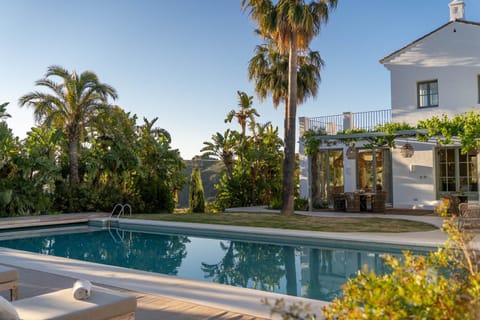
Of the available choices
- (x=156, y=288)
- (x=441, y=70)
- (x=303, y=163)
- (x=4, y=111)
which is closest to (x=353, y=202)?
(x=303, y=163)

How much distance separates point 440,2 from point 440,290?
20.9m

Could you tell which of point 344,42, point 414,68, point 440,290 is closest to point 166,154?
point 344,42

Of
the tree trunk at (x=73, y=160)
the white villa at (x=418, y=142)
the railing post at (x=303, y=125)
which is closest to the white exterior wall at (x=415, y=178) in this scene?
the white villa at (x=418, y=142)

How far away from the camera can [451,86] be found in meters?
17.1

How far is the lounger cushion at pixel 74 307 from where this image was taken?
3639 millimetres

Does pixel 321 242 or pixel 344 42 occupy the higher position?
pixel 344 42

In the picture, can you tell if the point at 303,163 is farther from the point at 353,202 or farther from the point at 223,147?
the point at 223,147

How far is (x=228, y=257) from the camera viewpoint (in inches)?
414

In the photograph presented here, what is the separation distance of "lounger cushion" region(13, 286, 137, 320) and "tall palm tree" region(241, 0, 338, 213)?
1234 centimetres

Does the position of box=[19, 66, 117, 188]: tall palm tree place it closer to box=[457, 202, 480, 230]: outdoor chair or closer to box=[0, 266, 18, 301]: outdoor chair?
box=[0, 266, 18, 301]: outdoor chair

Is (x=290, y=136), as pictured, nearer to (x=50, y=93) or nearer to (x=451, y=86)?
(x=451, y=86)

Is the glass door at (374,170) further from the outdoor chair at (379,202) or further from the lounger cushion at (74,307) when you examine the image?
the lounger cushion at (74,307)

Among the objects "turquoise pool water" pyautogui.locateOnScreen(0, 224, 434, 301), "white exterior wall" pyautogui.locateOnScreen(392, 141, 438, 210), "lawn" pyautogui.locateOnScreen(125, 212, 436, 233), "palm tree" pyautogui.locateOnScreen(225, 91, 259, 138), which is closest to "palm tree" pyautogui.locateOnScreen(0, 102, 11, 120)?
"turquoise pool water" pyautogui.locateOnScreen(0, 224, 434, 301)

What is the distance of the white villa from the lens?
16844 millimetres
